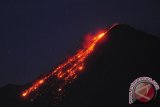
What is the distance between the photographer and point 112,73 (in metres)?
72.6

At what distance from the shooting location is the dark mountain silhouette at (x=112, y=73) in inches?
2498

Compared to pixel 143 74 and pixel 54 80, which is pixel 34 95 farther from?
pixel 143 74
